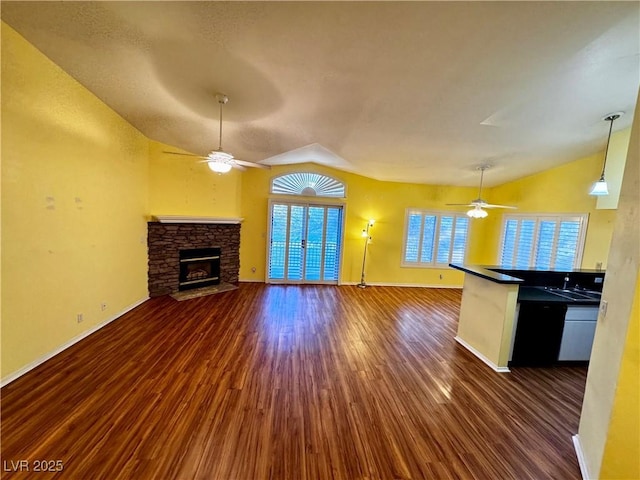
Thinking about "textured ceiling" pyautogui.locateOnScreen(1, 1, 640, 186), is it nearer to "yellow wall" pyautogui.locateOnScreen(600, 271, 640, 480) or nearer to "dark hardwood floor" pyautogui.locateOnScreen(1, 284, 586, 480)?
"yellow wall" pyautogui.locateOnScreen(600, 271, 640, 480)

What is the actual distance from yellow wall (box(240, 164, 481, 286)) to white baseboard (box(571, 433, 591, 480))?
4.84 m

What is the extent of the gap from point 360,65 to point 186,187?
420cm

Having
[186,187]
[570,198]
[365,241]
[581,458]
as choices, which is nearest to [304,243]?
[365,241]

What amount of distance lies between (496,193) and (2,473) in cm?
892

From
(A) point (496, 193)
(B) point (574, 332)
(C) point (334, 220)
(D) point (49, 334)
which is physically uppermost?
(A) point (496, 193)

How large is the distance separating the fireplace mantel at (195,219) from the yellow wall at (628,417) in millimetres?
5771

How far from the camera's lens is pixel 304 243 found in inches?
250

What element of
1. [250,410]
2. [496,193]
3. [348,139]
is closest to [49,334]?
[250,410]

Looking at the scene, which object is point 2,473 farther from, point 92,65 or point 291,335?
point 92,65

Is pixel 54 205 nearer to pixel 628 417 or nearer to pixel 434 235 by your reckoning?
pixel 628 417

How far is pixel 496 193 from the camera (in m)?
6.70

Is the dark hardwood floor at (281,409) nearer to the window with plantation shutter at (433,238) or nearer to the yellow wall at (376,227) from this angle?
the yellow wall at (376,227)

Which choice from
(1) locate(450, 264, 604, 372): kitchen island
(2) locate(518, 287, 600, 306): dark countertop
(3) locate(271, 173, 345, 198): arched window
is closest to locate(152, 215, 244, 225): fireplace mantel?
(3) locate(271, 173, 345, 198): arched window

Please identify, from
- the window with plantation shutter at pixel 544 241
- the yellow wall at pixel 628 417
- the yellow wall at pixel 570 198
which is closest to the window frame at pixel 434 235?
the yellow wall at pixel 570 198
